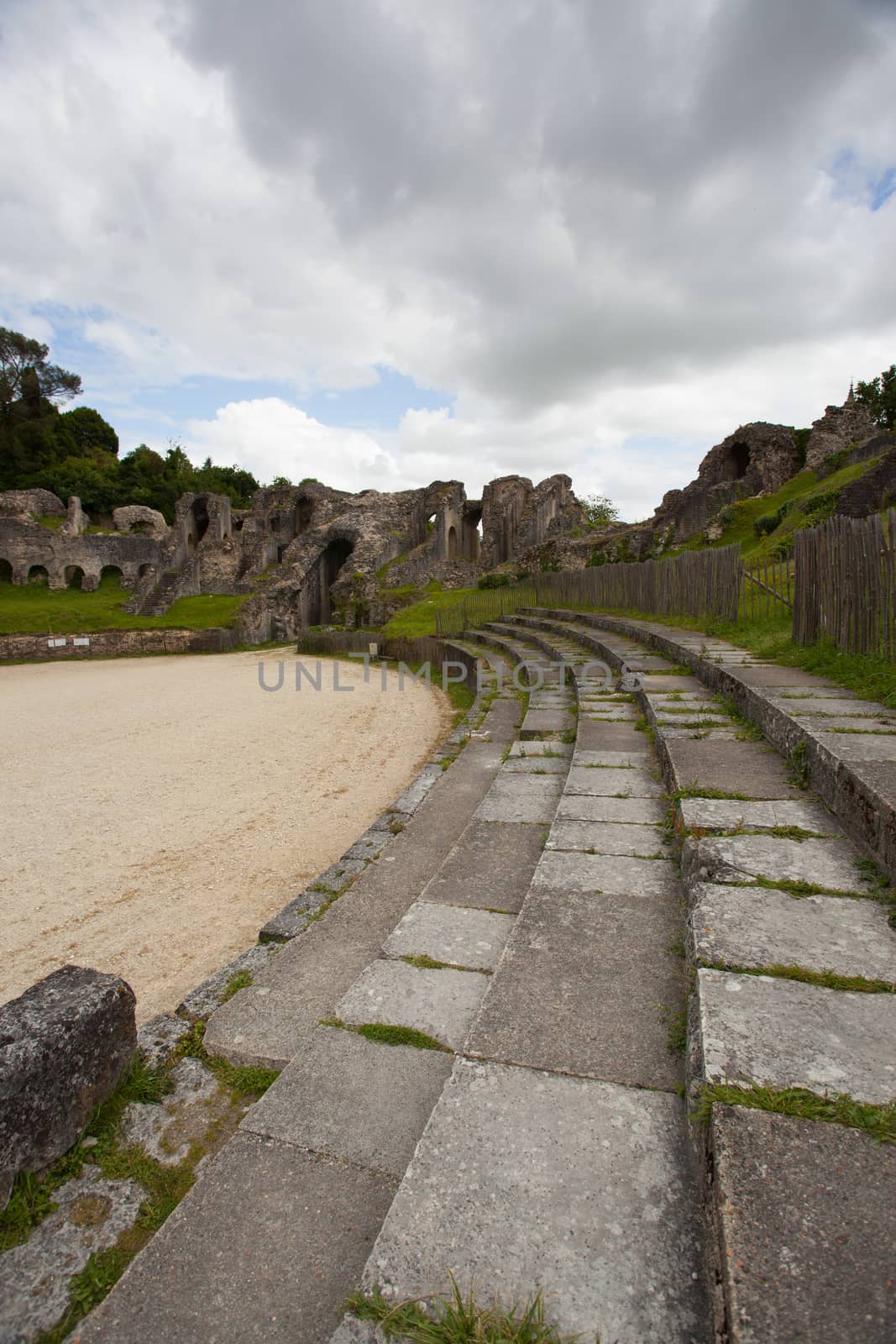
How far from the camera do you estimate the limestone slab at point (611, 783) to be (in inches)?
162

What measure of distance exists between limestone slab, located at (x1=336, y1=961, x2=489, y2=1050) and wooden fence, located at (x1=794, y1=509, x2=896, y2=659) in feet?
15.3

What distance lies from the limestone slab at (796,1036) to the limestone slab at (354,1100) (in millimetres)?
828

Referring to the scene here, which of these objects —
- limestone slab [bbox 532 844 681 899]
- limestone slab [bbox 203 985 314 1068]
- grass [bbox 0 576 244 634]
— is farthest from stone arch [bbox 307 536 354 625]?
limestone slab [bbox 203 985 314 1068]

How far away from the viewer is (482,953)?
264 cm

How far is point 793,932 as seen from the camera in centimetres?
209

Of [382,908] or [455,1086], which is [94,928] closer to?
[382,908]

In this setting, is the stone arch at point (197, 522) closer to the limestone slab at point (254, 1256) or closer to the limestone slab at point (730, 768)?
the limestone slab at point (730, 768)

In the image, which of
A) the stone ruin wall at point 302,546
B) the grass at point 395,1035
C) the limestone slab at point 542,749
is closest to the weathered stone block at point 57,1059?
the grass at point 395,1035

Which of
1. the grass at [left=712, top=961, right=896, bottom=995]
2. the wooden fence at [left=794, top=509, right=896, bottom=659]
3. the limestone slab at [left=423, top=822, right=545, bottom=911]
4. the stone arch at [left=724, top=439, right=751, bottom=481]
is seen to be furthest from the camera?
the stone arch at [left=724, top=439, right=751, bottom=481]

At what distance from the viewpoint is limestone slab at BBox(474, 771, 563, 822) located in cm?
430

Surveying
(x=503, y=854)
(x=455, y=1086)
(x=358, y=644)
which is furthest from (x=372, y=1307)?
(x=358, y=644)

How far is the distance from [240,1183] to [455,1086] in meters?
0.59

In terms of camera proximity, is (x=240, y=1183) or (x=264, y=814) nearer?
(x=240, y=1183)

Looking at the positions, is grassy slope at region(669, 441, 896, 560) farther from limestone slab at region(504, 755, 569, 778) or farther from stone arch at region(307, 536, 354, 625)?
stone arch at region(307, 536, 354, 625)
